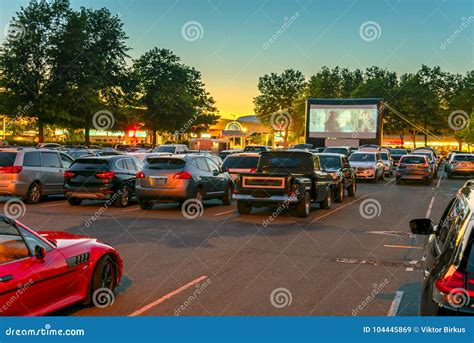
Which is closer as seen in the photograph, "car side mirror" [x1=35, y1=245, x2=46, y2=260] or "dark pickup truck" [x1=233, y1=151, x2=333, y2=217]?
"car side mirror" [x1=35, y1=245, x2=46, y2=260]

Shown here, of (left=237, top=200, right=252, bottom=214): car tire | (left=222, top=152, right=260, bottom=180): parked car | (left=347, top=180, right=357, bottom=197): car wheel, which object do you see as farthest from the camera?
(left=347, top=180, right=357, bottom=197): car wheel

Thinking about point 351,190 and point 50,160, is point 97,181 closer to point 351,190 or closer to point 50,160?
point 50,160

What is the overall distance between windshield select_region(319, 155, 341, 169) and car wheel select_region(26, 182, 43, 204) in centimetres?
946

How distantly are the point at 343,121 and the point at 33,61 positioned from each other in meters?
31.0

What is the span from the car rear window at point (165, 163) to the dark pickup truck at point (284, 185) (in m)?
2.34

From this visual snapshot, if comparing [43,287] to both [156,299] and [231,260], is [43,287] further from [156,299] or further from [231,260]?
[231,260]

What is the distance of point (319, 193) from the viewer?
59.8 ft

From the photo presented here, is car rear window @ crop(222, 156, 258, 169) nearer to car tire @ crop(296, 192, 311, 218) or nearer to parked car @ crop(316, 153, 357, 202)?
parked car @ crop(316, 153, 357, 202)

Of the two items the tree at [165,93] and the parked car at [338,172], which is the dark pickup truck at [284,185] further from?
the tree at [165,93]

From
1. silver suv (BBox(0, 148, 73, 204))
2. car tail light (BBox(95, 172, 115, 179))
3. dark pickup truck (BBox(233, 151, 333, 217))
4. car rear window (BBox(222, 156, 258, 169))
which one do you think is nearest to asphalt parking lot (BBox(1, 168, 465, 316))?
dark pickup truck (BBox(233, 151, 333, 217))

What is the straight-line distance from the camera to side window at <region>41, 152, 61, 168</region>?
21.1 m

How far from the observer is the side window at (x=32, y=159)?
66.4 feet

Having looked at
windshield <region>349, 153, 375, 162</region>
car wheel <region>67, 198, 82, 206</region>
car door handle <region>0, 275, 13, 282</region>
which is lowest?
car wheel <region>67, 198, 82, 206</region>

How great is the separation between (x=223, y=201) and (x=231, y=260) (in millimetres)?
Answer: 10228
